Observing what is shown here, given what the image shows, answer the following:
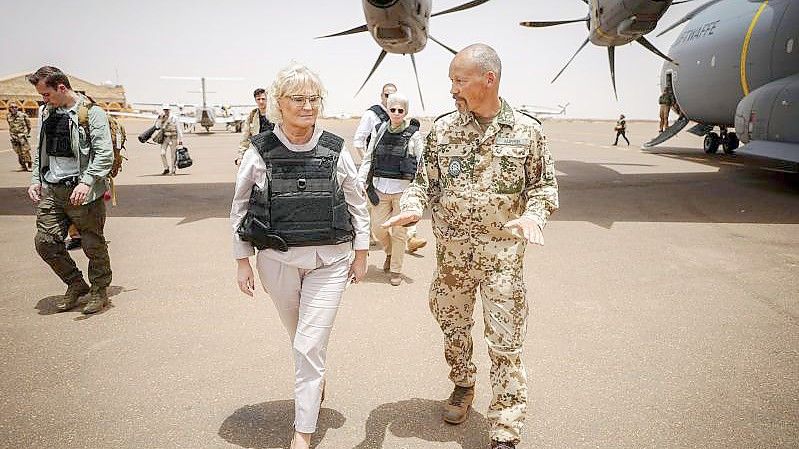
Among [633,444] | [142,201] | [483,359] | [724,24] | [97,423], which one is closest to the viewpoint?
[633,444]

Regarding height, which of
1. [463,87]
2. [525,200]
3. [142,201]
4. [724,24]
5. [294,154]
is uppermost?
[724,24]

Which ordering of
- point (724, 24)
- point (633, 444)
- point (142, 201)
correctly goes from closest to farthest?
point (633, 444) < point (142, 201) < point (724, 24)

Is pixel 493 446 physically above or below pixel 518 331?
below

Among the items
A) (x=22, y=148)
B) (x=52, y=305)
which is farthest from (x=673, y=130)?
(x=22, y=148)

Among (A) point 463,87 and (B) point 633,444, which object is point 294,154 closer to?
(A) point 463,87

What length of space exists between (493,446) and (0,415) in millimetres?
A: 2932

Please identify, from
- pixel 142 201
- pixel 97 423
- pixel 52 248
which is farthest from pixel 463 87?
pixel 142 201

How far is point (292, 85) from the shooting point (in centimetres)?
225

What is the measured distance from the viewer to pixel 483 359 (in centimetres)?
360

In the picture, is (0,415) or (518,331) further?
(0,415)

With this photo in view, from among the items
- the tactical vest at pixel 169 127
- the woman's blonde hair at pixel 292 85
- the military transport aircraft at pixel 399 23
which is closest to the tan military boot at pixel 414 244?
the military transport aircraft at pixel 399 23

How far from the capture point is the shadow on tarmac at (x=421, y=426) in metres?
2.66

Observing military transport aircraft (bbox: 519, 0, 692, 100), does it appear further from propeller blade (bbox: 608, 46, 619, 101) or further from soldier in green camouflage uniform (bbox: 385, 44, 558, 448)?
soldier in green camouflage uniform (bbox: 385, 44, 558, 448)

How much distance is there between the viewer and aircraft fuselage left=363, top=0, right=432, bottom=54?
7535 millimetres
